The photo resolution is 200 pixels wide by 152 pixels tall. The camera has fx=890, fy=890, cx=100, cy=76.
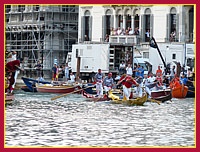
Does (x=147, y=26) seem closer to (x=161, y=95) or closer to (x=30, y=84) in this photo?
(x=30, y=84)

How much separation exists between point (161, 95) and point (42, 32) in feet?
45.1

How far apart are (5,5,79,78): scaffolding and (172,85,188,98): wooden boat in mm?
9600

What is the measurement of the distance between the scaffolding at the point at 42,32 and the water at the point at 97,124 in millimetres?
11271

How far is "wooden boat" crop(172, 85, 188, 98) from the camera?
89.9ft

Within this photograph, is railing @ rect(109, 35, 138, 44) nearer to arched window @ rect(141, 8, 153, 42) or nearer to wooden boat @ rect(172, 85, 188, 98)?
arched window @ rect(141, 8, 153, 42)

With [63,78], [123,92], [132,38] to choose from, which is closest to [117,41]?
[132,38]

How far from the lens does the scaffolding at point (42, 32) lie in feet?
122

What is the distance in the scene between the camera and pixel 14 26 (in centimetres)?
3828

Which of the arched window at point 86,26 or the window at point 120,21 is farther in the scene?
the arched window at point 86,26

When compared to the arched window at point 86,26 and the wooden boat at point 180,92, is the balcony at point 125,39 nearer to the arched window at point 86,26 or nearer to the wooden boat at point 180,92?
the arched window at point 86,26

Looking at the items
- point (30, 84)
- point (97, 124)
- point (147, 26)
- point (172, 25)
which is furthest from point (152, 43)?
point (97, 124)

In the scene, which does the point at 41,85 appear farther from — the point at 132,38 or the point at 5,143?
the point at 5,143

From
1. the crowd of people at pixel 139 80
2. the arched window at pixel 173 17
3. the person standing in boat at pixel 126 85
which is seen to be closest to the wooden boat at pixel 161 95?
the crowd of people at pixel 139 80

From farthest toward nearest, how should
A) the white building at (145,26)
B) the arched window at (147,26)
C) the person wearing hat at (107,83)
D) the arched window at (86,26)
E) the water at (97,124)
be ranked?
the arched window at (86,26) < the arched window at (147,26) < the white building at (145,26) < the person wearing hat at (107,83) < the water at (97,124)
